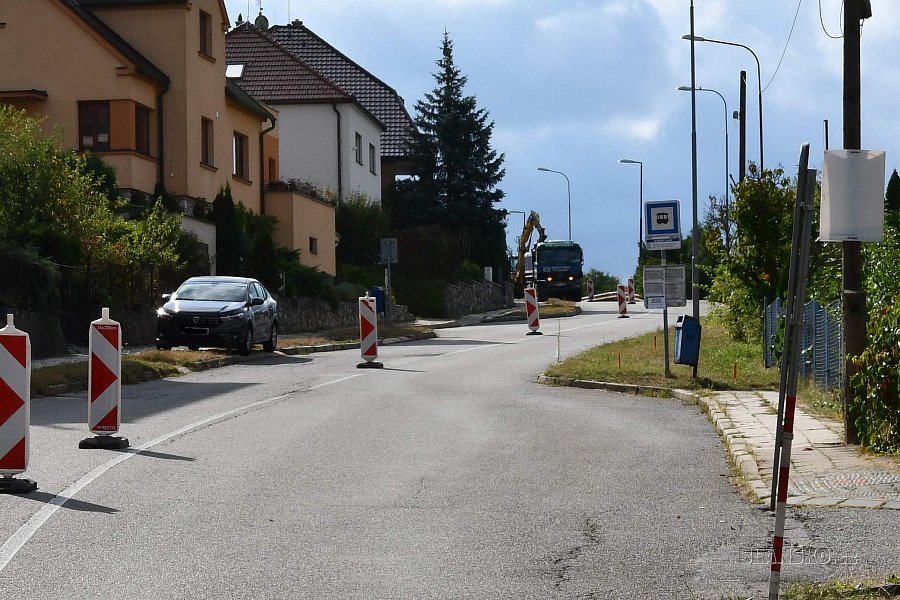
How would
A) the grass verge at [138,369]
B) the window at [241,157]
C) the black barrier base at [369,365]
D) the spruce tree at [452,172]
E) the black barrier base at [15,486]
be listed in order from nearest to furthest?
the black barrier base at [15,486]
the grass verge at [138,369]
the black barrier base at [369,365]
the window at [241,157]
the spruce tree at [452,172]

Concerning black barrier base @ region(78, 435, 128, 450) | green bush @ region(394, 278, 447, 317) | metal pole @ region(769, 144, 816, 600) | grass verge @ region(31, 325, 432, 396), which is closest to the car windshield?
grass verge @ region(31, 325, 432, 396)

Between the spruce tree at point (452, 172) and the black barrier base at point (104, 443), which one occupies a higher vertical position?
the spruce tree at point (452, 172)

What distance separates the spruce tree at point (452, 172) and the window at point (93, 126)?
90.0 feet

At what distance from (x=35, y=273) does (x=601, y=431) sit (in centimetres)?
1469

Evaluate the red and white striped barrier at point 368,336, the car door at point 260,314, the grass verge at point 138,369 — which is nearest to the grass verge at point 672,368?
the red and white striped barrier at point 368,336

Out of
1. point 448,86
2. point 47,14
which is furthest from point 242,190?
point 448,86

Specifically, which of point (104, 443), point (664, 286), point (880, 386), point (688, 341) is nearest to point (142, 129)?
point (664, 286)

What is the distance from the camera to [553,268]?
7256 cm

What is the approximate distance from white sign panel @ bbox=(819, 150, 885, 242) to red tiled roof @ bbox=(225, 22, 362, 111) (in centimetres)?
4344

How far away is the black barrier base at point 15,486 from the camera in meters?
9.61

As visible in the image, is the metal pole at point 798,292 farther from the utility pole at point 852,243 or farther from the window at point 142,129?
the window at point 142,129

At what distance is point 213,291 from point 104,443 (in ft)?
48.6

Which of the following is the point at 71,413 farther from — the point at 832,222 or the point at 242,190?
the point at 242,190

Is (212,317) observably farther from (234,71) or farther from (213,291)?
(234,71)
